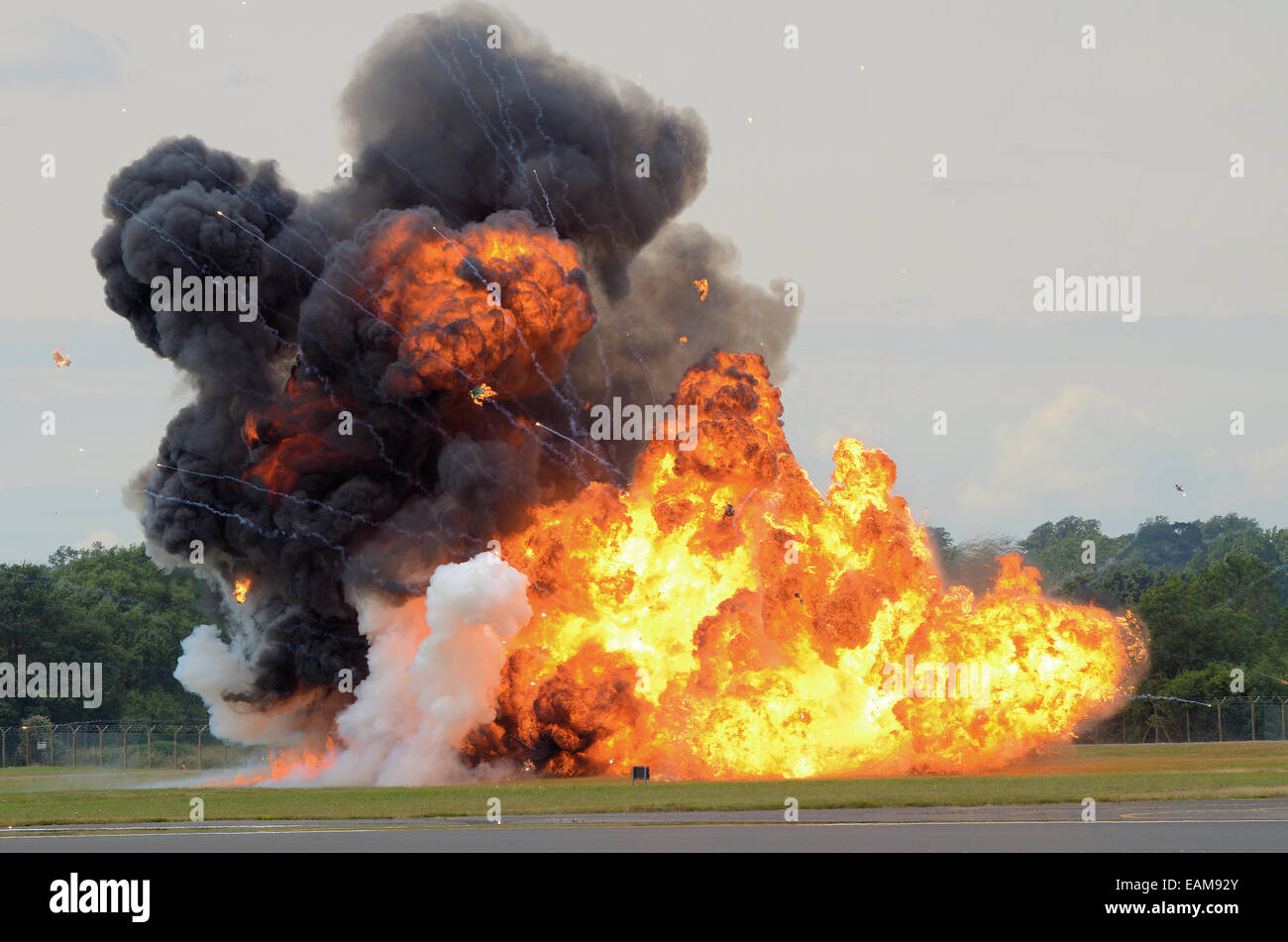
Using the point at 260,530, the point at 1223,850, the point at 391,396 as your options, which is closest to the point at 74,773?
the point at 260,530

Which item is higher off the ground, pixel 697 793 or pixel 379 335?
pixel 379 335

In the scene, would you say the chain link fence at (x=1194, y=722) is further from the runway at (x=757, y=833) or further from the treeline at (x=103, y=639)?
the treeline at (x=103, y=639)

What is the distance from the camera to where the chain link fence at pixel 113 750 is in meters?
110

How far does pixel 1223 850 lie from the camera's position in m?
37.2

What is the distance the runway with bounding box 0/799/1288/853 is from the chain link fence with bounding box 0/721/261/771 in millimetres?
55662

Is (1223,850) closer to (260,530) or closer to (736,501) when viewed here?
(736,501)

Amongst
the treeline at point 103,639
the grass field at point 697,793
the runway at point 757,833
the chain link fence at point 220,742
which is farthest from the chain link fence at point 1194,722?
the treeline at point 103,639

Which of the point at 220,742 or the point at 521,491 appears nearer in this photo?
the point at 521,491

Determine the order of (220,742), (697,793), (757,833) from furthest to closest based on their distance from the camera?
(220,742) → (697,793) → (757,833)

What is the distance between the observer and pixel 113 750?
11350 cm

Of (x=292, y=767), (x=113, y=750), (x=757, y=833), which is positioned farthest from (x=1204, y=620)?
(x=757, y=833)

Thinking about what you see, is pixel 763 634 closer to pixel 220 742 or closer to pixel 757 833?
pixel 757 833

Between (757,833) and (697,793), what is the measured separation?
18.2m
